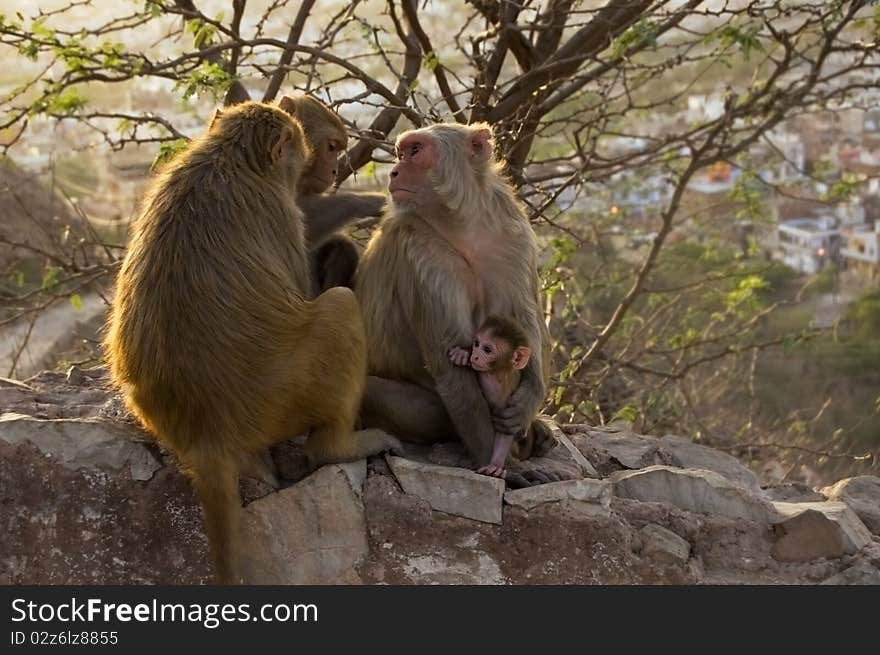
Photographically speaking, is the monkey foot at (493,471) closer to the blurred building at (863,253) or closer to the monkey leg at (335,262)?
the monkey leg at (335,262)

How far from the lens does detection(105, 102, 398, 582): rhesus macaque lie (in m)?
3.70

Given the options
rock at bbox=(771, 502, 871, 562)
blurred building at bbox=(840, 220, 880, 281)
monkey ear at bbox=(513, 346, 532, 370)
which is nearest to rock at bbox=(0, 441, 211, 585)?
monkey ear at bbox=(513, 346, 532, 370)

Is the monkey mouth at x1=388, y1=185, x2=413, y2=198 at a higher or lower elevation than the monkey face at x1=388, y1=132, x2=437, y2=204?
lower

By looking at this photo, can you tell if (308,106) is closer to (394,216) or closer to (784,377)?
(394,216)

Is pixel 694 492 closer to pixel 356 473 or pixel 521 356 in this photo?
pixel 521 356

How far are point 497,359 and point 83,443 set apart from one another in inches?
56.0

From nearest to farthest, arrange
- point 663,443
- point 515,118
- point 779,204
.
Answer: point 663,443, point 515,118, point 779,204

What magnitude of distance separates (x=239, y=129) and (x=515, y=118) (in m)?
2.77

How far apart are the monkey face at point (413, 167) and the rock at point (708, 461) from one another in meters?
1.66

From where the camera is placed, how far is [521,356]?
407 centimetres

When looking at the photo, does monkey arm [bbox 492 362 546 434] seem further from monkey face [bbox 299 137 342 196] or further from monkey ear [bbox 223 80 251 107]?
monkey ear [bbox 223 80 251 107]

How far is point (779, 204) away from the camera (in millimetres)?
14062

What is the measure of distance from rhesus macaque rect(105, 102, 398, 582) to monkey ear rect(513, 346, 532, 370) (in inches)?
21.1
